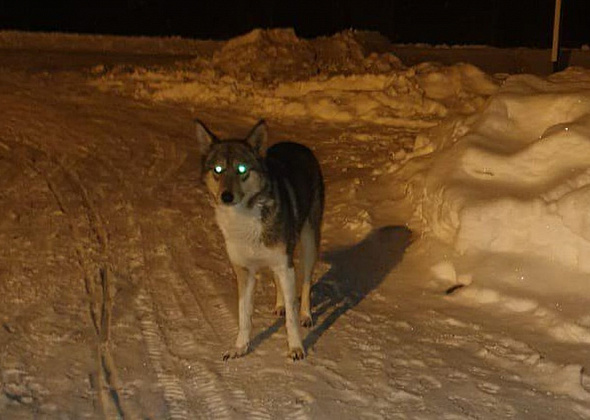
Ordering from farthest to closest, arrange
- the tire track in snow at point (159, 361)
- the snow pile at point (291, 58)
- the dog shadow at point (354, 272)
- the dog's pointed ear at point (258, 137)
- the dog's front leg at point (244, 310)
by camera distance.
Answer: the snow pile at point (291, 58) → the dog shadow at point (354, 272) → the dog's front leg at point (244, 310) → the dog's pointed ear at point (258, 137) → the tire track in snow at point (159, 361)

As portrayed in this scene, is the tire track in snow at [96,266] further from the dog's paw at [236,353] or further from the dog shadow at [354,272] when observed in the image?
the dog shadow at [354,272]

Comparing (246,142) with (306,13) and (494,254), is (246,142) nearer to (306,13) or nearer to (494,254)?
(494,254)

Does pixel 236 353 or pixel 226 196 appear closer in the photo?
pixel 226 196

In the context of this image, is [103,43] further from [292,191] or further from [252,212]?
[252,212]

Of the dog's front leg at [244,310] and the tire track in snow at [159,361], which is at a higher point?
the dog's front leg at [244,310]

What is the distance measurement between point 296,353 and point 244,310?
528 mm

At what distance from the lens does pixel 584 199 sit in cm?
691

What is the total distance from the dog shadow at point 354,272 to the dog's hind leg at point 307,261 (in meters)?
0.15

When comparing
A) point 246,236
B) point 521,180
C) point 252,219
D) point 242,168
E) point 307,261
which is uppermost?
point 242,168

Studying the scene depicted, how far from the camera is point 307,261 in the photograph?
674 cm

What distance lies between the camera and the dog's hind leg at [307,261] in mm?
6703

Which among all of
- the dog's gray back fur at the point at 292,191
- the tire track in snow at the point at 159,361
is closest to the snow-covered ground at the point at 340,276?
the tire track in snow at the point at 159,361

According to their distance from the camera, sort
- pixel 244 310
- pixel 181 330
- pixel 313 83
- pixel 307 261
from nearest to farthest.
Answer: pixel 244 310 → pixel 181 330 → pixel 307 261 → pixel 313 83

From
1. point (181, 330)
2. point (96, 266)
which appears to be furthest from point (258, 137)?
point (96, 266)
